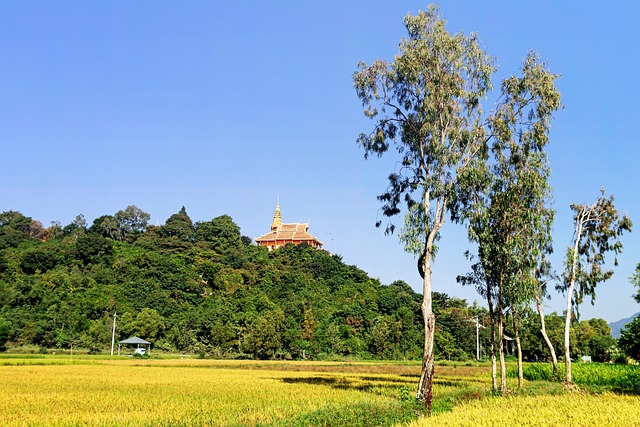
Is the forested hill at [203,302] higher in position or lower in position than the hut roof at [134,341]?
higher

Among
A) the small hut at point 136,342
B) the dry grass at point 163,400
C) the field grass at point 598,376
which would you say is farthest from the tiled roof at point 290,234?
the dry grass at point 163,400

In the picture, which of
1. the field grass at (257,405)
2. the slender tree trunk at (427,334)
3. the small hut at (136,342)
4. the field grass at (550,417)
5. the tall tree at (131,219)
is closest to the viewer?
the field grass at (550,417)

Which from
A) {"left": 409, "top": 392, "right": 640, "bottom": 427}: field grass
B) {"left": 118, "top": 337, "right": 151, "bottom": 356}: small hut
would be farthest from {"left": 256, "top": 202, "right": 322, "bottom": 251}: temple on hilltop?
{"left": 409, "top": 392, "right": 640, "bottom": 427}: field grass

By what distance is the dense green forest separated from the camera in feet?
271

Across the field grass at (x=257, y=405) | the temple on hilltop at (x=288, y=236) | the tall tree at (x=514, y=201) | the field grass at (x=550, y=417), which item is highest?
the temple on hilltop at (x=288, y=236)

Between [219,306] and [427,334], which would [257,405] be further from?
[219,306]

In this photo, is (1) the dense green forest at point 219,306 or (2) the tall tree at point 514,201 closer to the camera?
Result: (2) the tall tree at point 514,201

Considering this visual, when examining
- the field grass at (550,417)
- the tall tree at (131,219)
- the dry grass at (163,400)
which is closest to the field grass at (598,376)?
the field grass at (550,417)

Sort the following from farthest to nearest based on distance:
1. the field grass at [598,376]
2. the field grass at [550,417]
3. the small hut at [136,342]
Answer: the small hut at [136,342]
the field grass at [598,376]
the field grass at [550,417]

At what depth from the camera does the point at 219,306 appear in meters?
94.3

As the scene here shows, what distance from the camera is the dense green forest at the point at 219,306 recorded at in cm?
8262

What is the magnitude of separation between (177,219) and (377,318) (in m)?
73.3

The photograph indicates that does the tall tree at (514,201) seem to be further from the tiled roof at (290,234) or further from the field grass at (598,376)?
the tiled roof at (290,234)

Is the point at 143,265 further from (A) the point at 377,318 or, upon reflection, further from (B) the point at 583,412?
(B) the point at 583,412
